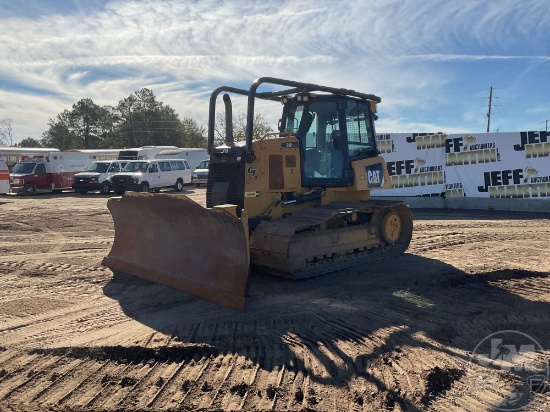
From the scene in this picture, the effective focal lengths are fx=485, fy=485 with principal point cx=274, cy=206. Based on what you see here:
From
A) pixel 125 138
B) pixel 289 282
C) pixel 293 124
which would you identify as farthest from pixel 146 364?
pixel 125 138

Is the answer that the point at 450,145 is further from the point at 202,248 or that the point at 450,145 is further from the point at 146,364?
the point at 146,364

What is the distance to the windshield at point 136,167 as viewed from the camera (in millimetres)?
24906

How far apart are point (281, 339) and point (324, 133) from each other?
4.13m

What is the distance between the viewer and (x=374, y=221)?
839 cm

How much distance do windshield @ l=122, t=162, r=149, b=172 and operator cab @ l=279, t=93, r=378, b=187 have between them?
17.9 meters

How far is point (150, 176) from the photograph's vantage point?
81.3 feet

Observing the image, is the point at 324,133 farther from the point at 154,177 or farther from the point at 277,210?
the point at 154,177

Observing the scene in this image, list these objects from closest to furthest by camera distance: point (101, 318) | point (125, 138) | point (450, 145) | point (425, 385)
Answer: point (425, 385) < point (101, 318) < point (450, 145) < point (125, 138)

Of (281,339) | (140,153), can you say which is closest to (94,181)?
(140,153)

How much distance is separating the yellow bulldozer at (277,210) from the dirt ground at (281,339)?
0.87 ft

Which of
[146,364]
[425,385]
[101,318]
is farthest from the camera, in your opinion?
[101,318]

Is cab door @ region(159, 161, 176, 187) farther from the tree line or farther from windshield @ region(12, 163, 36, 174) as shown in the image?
the tree line

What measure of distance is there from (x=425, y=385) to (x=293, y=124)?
516 centimetres

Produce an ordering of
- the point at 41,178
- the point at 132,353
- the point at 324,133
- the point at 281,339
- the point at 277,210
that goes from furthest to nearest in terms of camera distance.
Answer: the point at 41,178 → the point at 324,133 → the point at 277,210 → the point at 281,339 → the point at 132,353
